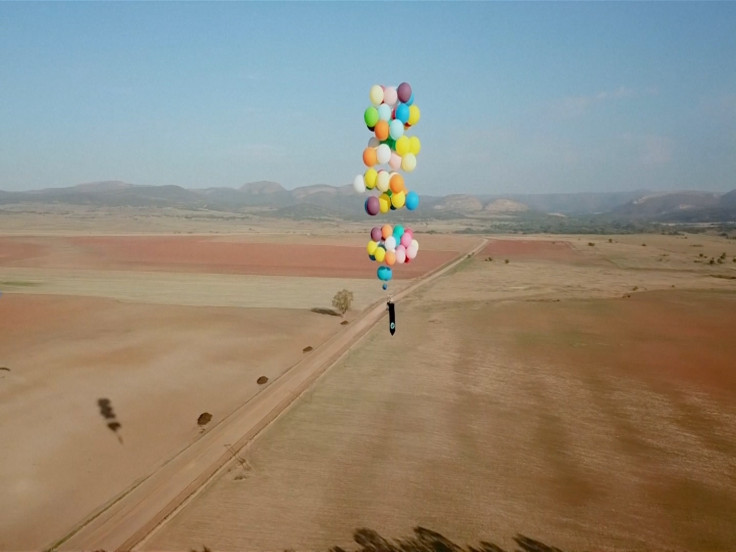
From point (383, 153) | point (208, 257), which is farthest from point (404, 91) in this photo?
point (208, 257)

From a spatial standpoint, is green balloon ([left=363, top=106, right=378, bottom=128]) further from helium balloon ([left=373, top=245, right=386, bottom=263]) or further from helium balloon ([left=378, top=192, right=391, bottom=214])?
helium balloon ([left=373, top=245, right=386, bottom=263])

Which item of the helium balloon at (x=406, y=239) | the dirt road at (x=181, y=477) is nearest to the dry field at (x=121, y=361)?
the dirt road at (x=181, y=477)

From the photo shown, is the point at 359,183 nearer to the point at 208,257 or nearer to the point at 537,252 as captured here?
the point at 208,257

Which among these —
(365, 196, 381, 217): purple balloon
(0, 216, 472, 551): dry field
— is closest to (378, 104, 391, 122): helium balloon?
(365, 196, 381, 217): purple balloon

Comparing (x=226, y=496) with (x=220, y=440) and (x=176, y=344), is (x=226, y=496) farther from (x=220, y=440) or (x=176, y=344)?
(x=176, y=344)

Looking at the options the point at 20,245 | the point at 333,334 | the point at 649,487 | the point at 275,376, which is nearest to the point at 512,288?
the point at 333,334

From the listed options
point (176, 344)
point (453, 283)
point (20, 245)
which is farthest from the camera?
point (20, 245)
